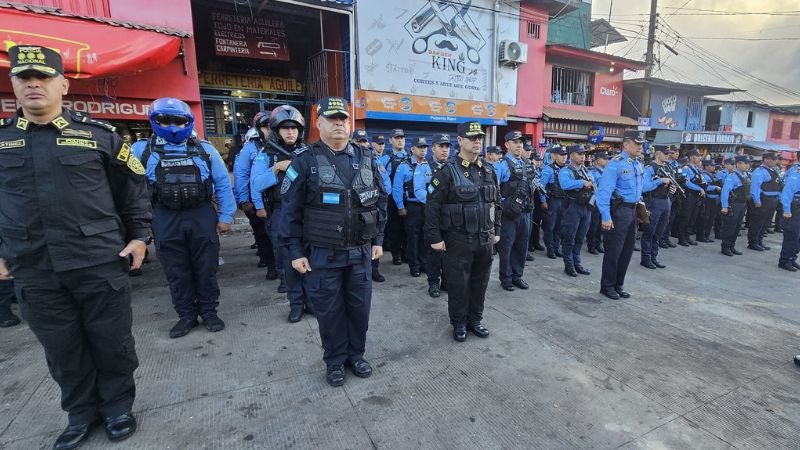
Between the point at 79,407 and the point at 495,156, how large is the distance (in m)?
4.96

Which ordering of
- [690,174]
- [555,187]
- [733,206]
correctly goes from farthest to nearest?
1. [690,174]
2. [733,206]
3. [555,187]

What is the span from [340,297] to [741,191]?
8387 millimetres

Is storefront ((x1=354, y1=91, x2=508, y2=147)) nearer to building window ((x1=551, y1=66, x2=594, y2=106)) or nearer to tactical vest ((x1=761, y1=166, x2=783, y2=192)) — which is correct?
building window ((x1=551, y1=66, x2=594, y2=106))

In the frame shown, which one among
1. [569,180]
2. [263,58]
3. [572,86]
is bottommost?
[569,180]

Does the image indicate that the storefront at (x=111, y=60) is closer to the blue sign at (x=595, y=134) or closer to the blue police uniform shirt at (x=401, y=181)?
the blue police uniform shirt at (x=401, y=181)

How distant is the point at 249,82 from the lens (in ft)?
34.0

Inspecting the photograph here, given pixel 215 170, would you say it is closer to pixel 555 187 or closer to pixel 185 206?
pixel 185 206

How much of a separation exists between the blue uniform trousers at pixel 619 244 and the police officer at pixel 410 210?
2.36 metres

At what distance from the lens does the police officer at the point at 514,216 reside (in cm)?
471

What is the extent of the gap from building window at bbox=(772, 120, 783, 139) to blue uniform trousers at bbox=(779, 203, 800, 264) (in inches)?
1081

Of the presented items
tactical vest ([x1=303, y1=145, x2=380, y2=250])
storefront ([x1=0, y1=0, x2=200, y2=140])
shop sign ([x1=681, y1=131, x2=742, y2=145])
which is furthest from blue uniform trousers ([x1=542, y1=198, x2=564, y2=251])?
shop sign ([x1=681, y1=131, x2=742, y2=145])

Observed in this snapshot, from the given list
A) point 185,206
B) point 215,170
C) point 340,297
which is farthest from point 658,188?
point 185,206

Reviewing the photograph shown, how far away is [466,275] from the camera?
3402mm

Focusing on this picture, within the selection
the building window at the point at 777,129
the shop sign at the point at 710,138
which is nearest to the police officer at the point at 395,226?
the shop sign at the point at 710,138
